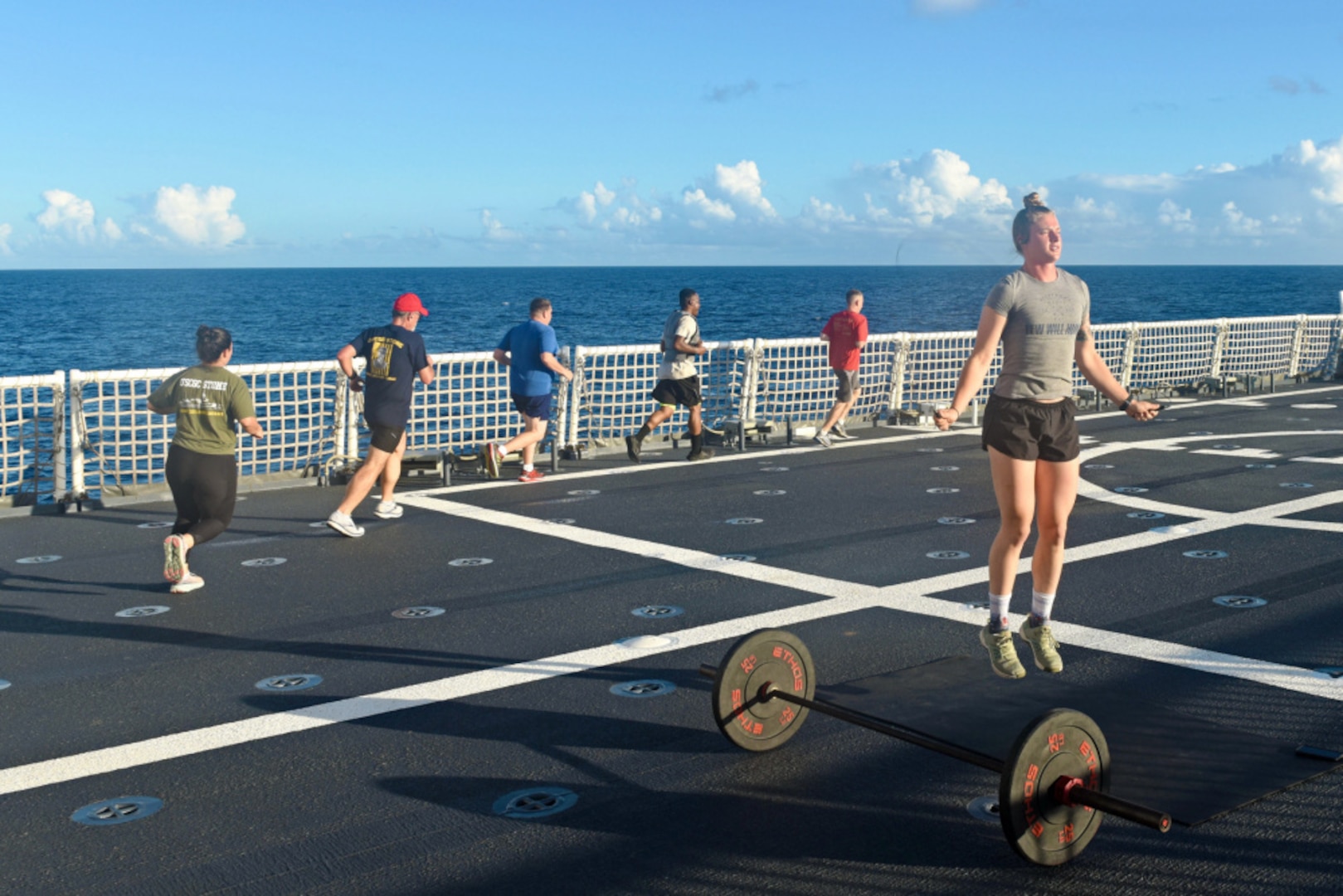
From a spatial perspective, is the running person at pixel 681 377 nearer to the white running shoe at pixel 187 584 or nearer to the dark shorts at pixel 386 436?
the dark shorts at pixel 386 436

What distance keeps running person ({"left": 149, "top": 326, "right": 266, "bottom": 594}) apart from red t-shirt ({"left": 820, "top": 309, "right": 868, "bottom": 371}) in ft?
27.6

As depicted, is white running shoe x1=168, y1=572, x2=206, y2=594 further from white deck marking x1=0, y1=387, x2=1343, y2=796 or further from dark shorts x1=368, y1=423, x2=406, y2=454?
white deck marking x1=0, y1=387, x2=1343, y2=796

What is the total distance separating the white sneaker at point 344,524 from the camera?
9641 millimetres

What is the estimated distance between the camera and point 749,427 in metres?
14.9

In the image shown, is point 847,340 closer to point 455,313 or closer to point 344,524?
point 344,524

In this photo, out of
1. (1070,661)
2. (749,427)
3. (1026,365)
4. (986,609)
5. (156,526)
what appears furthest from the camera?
(749,427)

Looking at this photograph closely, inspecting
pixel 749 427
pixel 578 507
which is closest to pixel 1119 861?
pixel 578 507

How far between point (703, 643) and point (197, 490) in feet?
11.6

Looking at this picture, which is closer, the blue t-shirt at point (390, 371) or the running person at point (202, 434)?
the running person at point (202, 434)

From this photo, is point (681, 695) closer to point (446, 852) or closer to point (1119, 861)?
point (446, 852)

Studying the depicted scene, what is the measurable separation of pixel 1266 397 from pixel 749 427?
32.6ft

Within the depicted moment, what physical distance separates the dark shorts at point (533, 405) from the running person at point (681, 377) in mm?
1614

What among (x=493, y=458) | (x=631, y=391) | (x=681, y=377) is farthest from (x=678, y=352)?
(x=631, y=391)

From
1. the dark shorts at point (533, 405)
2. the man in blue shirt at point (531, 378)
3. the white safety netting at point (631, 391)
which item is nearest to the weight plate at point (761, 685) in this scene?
the man in blue shirt at point (531, 378)
